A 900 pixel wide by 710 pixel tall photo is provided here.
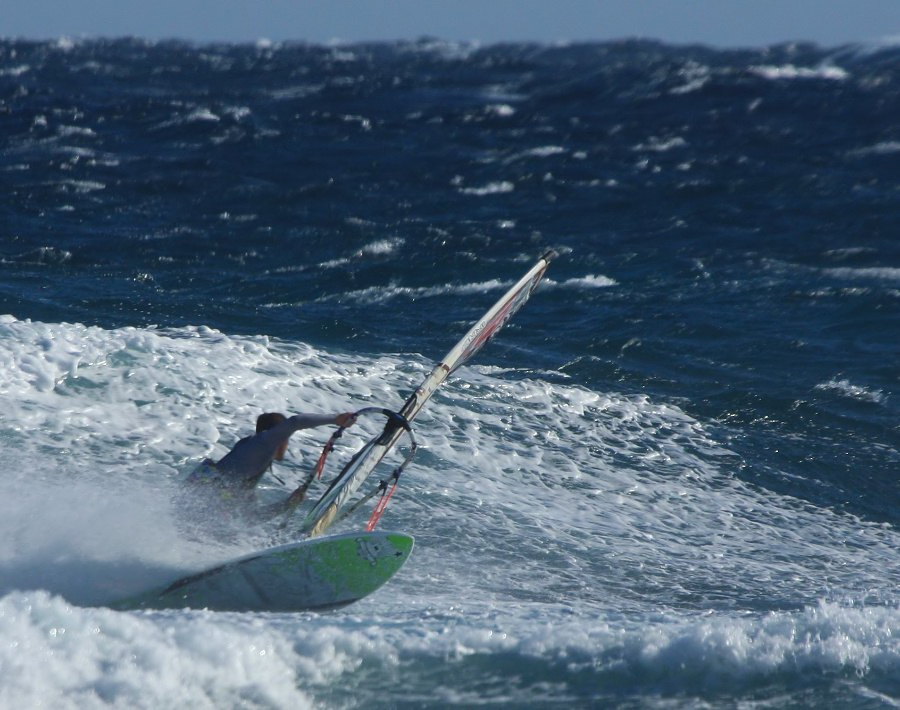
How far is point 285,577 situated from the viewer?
24.7 ft

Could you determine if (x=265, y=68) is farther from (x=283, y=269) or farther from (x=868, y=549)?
(x=868, y=549)

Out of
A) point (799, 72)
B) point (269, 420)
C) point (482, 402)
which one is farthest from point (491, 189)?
point (799, 72)

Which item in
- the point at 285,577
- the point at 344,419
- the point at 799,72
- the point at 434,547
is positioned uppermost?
the point at 799,72

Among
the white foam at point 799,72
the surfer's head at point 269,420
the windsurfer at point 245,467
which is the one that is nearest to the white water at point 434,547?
the windsurfer at point 245,467

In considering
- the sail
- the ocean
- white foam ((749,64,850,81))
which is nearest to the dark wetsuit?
the ocean

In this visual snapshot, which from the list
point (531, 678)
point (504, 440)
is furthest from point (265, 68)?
point (531, 678)

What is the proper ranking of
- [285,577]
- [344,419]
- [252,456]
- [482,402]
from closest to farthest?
1. [285,577]
2. [344,419]
3. [252,456]
4. [482,402]

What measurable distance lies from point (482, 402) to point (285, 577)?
4.98 m

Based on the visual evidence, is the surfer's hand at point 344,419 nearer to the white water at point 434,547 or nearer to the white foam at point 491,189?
the white water at point 434,547

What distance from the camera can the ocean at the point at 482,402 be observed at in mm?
6750

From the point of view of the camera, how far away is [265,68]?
155 ft

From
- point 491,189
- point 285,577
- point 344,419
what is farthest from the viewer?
point 491,189

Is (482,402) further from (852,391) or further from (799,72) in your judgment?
(799,72)

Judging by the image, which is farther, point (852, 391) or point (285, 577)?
point (852, 391)
